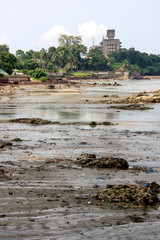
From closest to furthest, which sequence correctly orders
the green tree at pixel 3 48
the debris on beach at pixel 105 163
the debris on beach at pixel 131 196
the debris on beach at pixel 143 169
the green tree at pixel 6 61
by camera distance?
the debris on beach at pixel 131 196 → the debris on beach at pixel 143 169 → the debris on beach at pixel 105 163 → the green tree at pixel 6 61 → the green tree at pixel 3 48

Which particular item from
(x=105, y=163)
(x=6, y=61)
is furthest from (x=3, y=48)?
(x=105, y=163)

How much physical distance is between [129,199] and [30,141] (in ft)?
28.3

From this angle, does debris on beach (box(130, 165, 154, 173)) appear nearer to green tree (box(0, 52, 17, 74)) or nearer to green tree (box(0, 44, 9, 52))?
green tree (box(0, 52, 17, 74))

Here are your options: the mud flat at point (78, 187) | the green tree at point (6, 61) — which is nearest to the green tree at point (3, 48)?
the green tree at point (6, 61)

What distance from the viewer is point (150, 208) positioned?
763 centimetres

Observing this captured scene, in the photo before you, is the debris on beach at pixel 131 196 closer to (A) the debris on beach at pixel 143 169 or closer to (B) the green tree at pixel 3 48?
(A) the debris on beach at pixel 143 169

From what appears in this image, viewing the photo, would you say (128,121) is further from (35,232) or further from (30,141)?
(35,232)

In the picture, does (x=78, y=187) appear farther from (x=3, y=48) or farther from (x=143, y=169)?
(x=3, y=48)

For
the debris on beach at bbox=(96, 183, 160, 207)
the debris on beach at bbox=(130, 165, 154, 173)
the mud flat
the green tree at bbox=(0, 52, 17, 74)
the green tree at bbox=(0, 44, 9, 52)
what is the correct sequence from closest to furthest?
the mud flat → the debris on beach at bbox=(96, 183, 160, 207) → the debris on beach at bbox=(130, 165, 154, 173) → the green tree at bbox=(0, 52, 17, 74) → the green tree at bbox=(0, 44, 9, 52)

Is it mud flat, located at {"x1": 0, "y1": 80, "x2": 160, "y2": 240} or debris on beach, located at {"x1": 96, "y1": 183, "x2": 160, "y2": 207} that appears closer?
mud flat, located at {"x1": 0, "y1": 80, "x2": 160, "y2": 240}

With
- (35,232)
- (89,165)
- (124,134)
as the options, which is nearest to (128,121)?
(124,134)

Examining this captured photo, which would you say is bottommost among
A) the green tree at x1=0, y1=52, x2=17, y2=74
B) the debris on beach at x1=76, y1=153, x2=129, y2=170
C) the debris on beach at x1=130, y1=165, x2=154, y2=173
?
the debris on beach at x1=130, y1=165, x2=154, y2=173

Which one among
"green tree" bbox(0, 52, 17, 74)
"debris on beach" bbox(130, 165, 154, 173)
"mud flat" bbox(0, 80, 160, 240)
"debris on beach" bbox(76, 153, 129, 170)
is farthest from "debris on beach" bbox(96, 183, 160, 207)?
"green tree" bbox(0, 52, 17, 74)

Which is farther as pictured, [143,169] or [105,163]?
[105,163]
